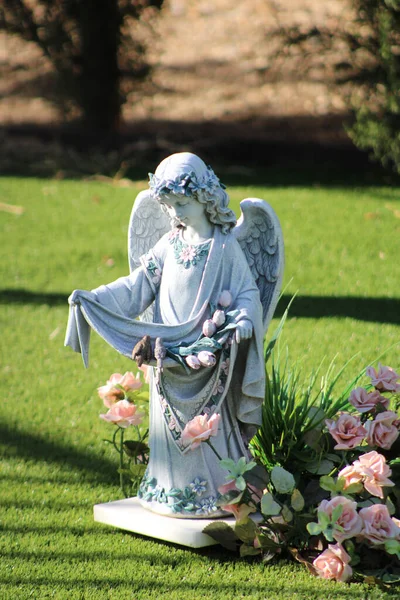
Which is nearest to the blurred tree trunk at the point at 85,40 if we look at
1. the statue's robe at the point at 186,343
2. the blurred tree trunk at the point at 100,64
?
the blurred tree trunk at the point at 100,64

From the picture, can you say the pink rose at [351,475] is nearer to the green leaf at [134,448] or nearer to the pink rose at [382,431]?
the pink rose at [382,431]

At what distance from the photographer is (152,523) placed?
4.03 m

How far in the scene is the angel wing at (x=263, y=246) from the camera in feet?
13.4

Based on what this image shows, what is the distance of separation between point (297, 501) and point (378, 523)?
0.32 metres

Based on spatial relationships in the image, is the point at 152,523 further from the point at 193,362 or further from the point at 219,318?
the point at 219,318

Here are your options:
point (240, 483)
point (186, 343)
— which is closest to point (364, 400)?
point (240, 483)

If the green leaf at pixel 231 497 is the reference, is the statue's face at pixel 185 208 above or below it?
above

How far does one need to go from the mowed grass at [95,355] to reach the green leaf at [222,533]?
0.09 m

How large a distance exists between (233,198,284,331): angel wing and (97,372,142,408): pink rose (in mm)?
707

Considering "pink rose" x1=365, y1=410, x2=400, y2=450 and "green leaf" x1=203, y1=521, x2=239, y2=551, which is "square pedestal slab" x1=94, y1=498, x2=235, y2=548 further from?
"pink rose" x1=365, y1=410, x2=400, y2=450

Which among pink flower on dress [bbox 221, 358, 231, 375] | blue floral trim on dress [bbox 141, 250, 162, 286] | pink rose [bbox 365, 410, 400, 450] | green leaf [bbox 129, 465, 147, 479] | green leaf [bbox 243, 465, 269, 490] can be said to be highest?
blue floral trim on dress [bbox 141, 250, 162, 286]

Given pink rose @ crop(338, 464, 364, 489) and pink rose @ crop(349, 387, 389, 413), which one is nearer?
pink rose @ crop(338, 464, 364, 489)

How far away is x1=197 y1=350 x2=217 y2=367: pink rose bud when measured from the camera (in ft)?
12.5

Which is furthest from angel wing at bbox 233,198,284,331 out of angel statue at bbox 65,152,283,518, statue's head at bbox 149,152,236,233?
statue's head at bbox 149,152,236,233
